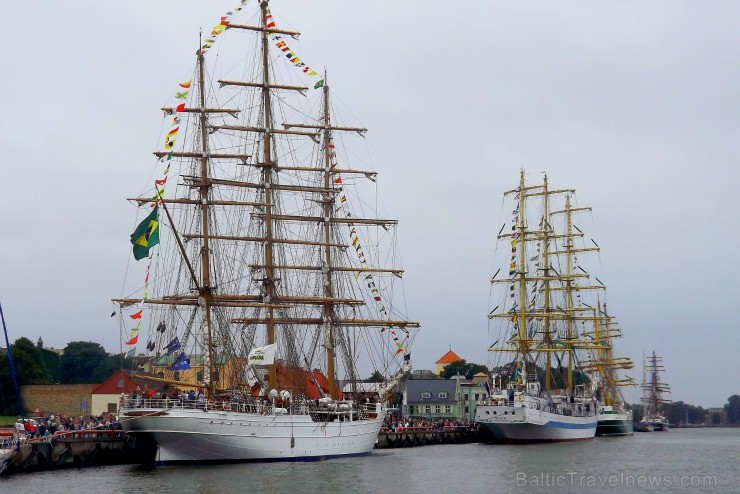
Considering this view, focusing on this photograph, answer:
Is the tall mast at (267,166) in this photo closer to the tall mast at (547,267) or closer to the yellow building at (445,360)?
the tall mast at (547,267)

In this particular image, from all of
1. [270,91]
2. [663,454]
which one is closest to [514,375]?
[663,454]

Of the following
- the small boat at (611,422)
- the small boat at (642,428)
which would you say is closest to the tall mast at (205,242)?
the small boat at (611,422)

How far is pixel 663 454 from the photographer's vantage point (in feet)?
269

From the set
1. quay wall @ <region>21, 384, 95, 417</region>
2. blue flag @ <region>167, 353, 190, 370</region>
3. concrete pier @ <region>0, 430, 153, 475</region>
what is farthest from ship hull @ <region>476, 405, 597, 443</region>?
concrete pier @ <region>0, 430, 153, 475</region>

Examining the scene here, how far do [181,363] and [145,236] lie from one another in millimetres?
8815

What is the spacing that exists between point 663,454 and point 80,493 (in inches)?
2046

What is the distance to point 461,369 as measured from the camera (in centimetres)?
16525

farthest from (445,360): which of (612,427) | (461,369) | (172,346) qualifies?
(172,346)

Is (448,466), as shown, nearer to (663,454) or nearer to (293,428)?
(293,428)

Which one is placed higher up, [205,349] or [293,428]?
[205,349]

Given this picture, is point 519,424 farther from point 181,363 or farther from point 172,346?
point 172,346

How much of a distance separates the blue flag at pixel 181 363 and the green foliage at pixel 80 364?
79187 millimetres

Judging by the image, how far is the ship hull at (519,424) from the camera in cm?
9100

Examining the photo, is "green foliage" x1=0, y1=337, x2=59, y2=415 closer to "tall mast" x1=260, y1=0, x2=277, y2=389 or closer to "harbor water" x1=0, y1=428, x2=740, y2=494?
"tall mast" x1=260, y1=0, x2=277, y2=389
